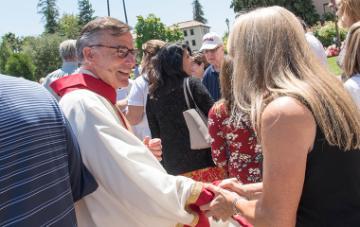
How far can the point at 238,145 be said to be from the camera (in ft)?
10.3

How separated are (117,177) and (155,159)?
0.25 meters

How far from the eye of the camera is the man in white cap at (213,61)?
226 inches

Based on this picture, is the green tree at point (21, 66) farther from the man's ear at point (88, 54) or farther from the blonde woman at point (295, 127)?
the blonde woman at point (295, 127)

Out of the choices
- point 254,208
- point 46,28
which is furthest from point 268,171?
point 46,28

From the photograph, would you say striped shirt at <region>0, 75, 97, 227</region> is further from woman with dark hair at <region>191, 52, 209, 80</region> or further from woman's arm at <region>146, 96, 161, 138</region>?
woman with dark hair at <region>191, 52, 209, 80</region>

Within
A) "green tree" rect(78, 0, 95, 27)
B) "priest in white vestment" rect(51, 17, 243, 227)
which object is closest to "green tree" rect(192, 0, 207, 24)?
"green tree" rect(78, 0, 95, 27)

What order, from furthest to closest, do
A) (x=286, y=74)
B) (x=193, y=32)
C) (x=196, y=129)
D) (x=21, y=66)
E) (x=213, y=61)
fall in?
(x=193, y=32) → (x=21, y=66) → (x=213, y=61) → (x=196, y=129) → (x=286, y=74)

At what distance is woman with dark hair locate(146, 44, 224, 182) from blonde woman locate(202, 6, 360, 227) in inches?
74.7

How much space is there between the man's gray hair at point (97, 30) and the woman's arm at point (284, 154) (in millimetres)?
1136

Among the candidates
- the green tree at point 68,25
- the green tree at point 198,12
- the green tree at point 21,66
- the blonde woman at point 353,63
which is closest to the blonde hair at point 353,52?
the blonde woman at point 353,63

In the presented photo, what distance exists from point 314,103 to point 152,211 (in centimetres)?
90

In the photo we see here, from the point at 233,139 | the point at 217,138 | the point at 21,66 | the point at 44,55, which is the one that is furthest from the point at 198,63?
the point at 44,55

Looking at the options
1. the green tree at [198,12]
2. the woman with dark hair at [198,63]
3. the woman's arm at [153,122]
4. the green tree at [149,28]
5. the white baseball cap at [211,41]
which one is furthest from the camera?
the green tree at [198,12]

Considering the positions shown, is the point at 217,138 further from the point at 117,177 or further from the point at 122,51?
the point at 117,177
